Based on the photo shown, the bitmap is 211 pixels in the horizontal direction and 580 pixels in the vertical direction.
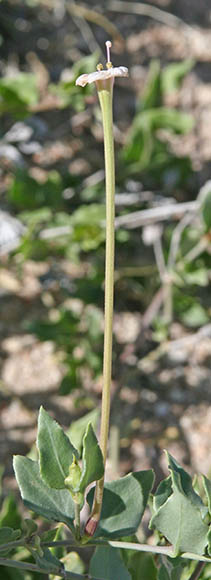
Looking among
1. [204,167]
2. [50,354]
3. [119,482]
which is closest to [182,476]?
[119,482]

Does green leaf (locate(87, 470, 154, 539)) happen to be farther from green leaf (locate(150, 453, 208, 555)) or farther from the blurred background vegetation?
the blurred background vegetation

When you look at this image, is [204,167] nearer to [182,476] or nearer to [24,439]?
[24,439]

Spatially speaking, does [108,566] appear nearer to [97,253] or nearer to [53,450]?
[53,450]

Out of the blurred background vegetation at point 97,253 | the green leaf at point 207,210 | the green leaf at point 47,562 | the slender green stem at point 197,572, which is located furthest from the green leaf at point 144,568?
the green leaf at point 207,210

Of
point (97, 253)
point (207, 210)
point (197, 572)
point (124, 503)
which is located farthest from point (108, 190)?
point (97, 253)

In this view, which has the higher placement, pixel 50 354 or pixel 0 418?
pixel 50 354

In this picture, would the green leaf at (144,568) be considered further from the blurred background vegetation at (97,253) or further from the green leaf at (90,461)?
the blurred background vegetation at (97,253)
